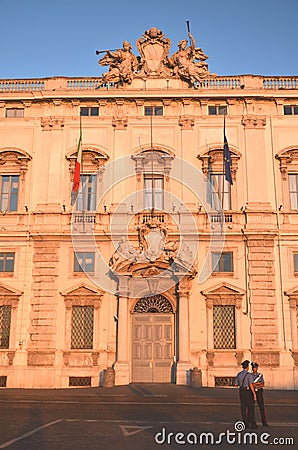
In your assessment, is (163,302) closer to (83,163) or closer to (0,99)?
(83,163)

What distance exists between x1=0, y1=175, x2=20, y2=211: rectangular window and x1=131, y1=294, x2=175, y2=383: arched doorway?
8.56 m

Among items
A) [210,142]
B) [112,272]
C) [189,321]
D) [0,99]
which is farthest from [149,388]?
[0,99]

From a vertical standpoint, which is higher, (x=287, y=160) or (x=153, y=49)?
(x=153, y=49)

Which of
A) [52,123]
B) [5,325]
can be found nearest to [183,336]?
[5,325]

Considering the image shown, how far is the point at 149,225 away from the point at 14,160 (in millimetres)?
8287

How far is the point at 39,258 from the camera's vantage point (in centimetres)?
2614

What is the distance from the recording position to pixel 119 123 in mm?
27891

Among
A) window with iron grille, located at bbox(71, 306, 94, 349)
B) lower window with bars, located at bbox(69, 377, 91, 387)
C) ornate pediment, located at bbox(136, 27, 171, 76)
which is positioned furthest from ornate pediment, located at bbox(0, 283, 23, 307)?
ornate pediment, located at bbox(136, 27, 171, 76)

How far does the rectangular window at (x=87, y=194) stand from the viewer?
2692 cm

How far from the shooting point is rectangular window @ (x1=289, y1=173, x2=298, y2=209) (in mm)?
26859

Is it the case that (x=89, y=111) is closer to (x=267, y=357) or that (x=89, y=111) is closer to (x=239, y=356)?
(x=239, y=356)

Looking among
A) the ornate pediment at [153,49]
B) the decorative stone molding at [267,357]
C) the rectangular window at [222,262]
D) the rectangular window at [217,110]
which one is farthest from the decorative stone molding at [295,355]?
the ornate pediment at [153,49]

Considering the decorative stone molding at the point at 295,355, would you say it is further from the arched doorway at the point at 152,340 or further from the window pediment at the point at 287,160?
the window pediment at the point at 287,160

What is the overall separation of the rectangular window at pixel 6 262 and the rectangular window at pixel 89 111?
8.70m
